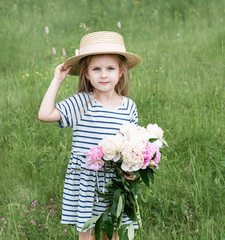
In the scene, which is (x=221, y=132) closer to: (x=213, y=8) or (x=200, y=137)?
(x=200, y=137)

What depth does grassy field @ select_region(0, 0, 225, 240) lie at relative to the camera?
8.99ft

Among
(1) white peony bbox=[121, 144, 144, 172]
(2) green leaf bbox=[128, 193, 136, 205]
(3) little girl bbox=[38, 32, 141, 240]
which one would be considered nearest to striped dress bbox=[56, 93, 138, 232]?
(3) little girl bbox=[38, 32, 141, 240]

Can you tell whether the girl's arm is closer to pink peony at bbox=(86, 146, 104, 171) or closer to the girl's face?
the girl's face

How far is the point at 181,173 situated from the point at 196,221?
522mm

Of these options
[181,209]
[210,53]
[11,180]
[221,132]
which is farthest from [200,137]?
[210,53]

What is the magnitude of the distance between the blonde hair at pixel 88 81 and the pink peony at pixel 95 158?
0.50 m

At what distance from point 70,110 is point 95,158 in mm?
399

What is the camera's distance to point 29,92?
4.24 metres

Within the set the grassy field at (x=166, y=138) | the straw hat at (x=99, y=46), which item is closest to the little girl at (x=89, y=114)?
the straw hat at (x=99, y=46)

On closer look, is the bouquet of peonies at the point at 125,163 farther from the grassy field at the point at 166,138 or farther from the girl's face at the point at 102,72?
the grassy field at the point at 166,138

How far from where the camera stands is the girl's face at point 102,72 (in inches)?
85.7

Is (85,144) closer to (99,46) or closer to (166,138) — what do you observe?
(99,46)

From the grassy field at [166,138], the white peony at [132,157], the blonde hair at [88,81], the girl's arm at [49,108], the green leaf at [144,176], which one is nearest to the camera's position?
the white peony at [132,157]

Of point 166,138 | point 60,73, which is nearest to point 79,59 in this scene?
point 60,73
